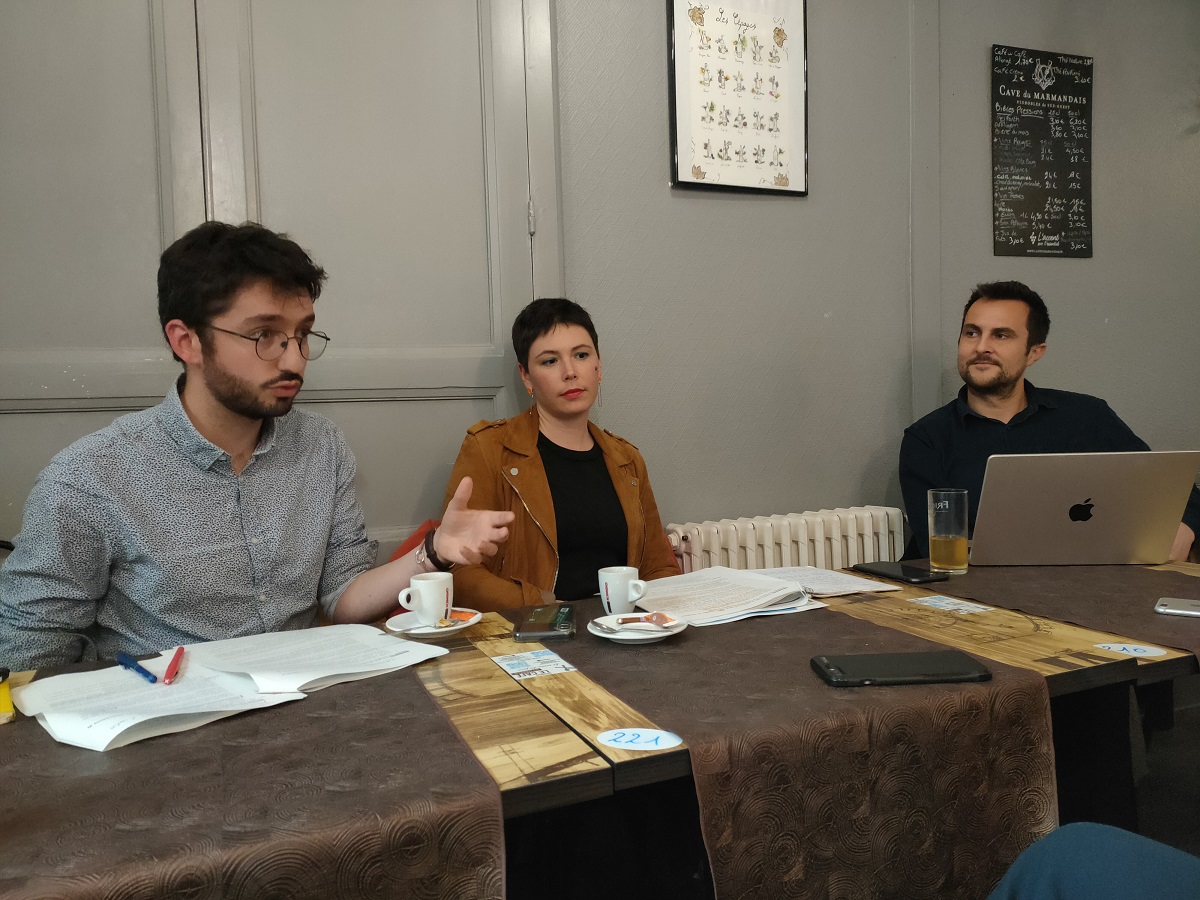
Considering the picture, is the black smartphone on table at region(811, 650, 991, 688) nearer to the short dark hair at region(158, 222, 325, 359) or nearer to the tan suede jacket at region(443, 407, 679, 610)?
the tan suede jacket at region(443, 407, 679, 610)

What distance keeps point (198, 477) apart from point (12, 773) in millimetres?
715

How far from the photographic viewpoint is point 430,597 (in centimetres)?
124

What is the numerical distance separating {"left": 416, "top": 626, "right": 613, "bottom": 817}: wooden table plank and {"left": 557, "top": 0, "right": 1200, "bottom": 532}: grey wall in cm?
152

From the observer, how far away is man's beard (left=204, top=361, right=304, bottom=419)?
1.48 metres

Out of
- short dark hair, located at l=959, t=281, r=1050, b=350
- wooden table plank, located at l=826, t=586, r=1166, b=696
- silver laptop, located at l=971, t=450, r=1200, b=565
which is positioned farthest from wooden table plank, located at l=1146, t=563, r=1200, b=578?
short dark hair, located at l=959, t=281, r=1050, b=350

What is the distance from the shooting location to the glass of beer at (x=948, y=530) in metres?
1.60

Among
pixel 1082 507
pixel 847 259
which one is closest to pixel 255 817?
pixel 1082 507

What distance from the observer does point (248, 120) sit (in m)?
2.04

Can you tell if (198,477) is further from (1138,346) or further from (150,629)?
(1138,346)

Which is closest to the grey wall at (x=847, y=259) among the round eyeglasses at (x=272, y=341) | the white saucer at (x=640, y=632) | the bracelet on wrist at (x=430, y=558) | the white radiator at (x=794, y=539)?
the white radiator at (x=794, y=539)

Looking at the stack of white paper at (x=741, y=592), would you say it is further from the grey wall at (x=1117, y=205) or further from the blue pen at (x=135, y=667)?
the grey wall at (x=1117, y=205)

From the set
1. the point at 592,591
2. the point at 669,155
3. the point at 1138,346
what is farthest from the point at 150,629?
the point at 1138,346

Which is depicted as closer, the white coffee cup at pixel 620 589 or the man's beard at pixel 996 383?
the white coffee cup at pixel 620 589

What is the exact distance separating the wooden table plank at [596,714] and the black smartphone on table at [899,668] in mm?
254
